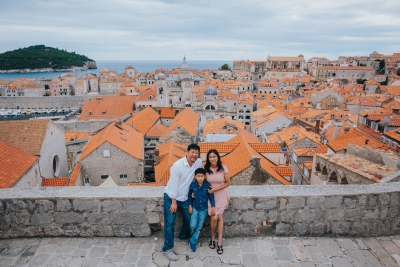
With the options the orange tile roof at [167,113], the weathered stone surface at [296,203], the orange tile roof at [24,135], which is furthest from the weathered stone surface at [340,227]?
the orange tile roof at [167,113]

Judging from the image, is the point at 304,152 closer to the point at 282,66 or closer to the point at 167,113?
the point at 167,113

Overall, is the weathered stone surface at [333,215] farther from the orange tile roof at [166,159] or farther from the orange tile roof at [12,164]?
the orange tile roof at [166,159]

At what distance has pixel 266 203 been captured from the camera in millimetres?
4461

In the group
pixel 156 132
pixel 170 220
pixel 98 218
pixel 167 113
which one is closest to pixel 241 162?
pixel 170 220

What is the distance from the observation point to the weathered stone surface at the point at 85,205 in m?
4.40

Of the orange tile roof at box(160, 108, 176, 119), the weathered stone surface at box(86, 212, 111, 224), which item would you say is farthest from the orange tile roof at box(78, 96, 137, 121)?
the weathered stone surface at box(86, 212, 111, 224)

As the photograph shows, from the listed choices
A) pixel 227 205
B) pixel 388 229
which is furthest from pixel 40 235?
pixel 388 229

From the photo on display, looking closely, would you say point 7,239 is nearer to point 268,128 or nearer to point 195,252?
point 195,252

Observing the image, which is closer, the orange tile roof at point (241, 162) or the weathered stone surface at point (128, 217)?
the weathered stone surface at point (128, 217)

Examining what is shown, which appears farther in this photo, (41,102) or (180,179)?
(41,102)

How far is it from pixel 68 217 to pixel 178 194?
1738 mm

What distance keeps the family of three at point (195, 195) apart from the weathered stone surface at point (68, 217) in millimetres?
1351

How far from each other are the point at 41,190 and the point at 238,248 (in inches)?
125

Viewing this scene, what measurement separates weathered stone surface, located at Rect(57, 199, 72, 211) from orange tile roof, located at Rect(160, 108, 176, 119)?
3741cm
